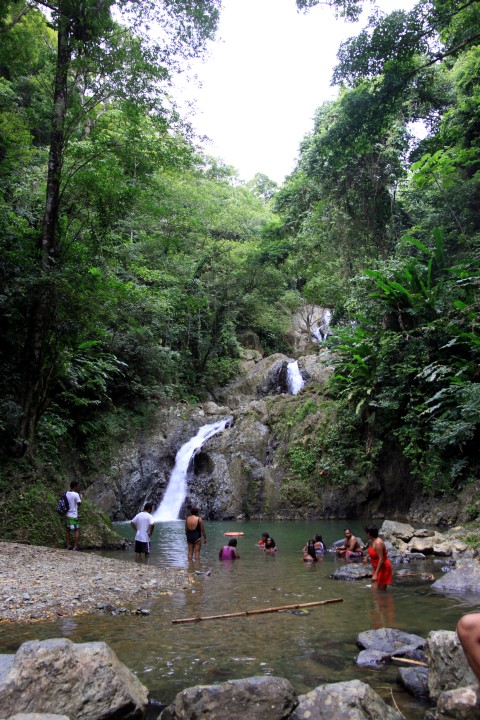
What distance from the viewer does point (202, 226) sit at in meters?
28.9

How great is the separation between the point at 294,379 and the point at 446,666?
23.9 metres

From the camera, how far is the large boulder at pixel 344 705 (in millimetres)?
3082

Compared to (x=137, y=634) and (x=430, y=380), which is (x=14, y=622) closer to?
(x=137, y=634)

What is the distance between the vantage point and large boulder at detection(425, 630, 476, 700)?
366cm

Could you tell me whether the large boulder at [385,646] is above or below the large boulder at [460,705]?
below

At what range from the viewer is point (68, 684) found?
322 cm

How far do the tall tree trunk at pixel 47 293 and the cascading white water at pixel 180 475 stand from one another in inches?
397

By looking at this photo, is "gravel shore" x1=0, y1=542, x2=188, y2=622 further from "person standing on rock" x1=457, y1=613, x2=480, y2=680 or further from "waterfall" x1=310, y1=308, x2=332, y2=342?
"waterfall" x1=310, y1=308, x2=332, y2=342

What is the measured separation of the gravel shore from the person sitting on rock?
3.81 meters


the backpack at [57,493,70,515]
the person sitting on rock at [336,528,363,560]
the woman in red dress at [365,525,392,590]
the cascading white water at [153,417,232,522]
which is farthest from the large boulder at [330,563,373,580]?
the cascading white water at [153,417,232,522]

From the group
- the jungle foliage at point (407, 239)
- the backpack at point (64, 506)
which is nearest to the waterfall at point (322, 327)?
the jungle foliage at point (407, 239)

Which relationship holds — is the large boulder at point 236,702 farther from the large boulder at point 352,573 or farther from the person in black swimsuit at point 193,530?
the person in black swimsuit at point 193,530

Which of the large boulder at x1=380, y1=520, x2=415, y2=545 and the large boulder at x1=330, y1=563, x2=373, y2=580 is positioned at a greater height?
the large boulder at x1=380, y1=520, x2=415, y2=545

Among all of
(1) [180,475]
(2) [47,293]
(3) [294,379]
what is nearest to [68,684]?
(2) [47,293]
